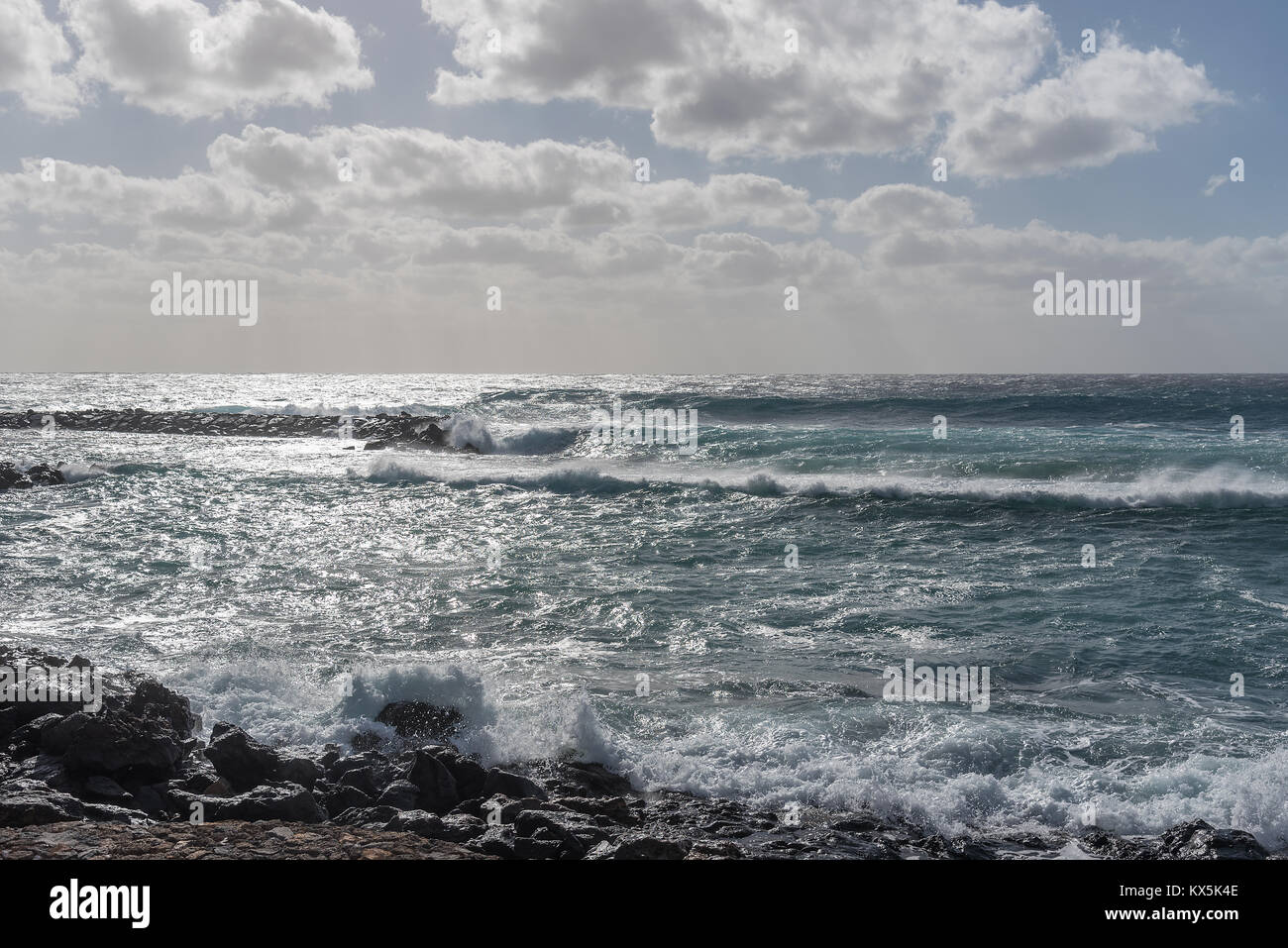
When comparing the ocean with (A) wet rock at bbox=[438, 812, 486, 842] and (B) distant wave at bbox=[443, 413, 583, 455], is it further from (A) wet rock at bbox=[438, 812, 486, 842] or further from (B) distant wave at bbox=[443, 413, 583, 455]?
(B) distant wave at bbox=[443, 413, 583, 455]

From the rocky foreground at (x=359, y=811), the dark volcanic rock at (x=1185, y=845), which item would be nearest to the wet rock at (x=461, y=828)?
the rocky foreground at (x=359, y=811)

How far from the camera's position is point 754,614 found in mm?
13734

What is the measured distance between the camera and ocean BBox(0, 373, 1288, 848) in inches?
330

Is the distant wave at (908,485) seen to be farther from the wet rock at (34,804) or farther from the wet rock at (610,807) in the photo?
the wet rock at (34,804)

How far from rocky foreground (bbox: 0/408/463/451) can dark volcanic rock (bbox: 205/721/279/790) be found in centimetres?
3768

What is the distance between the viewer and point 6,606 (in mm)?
13539

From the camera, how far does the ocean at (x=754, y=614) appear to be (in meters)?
8.38

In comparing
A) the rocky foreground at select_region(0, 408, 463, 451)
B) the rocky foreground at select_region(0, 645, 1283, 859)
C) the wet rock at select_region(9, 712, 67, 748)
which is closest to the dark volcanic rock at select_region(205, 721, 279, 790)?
the rocky foreground at select_region(0, 645, 1283, 859)

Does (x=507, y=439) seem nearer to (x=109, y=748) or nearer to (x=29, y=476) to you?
(x=29, y=476)

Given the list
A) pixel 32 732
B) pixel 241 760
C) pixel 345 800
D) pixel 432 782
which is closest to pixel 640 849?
pixel 432 782

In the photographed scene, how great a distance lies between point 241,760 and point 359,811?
155 centimetres

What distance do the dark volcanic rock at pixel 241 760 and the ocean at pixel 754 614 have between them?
1.05 m

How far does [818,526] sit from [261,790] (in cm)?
1625
